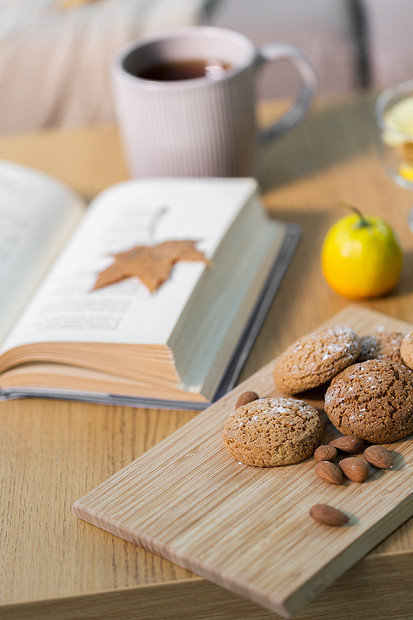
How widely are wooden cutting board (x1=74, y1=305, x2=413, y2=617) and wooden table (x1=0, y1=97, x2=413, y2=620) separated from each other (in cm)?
2

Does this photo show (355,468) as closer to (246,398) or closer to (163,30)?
(246,398)

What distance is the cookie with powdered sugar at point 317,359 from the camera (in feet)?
2.19

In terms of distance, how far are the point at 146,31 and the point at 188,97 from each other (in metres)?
1.07

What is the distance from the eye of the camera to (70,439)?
73cm

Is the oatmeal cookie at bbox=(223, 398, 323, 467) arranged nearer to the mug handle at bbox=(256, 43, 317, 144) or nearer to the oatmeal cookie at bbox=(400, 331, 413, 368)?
the oatmeal cookie at bbox=(400, 331, 413, 368)

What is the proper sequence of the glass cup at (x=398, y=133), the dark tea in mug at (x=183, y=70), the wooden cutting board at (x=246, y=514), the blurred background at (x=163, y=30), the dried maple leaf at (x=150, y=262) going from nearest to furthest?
the wooden cutting board at (x=246, y=514) → the dried maple leaf at (x=150, y=262) → the glass cup at (x=398, y=133) → the dark tea in mug at (x=183, y=70) → the blurred background at (x=163, y=30)

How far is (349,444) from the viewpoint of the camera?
62 centimetres

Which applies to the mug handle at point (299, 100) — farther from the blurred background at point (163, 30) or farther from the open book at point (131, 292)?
the blurred background at point (163, 30)

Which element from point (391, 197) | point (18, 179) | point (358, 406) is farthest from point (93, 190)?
point (358, 406)

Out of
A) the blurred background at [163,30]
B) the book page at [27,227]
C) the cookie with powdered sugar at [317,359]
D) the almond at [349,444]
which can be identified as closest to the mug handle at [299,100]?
the book page at [27,227]

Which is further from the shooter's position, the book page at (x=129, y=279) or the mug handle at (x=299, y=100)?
the mug handle at (x=299, y=100)

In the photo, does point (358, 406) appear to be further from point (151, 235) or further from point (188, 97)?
point (188, 97)

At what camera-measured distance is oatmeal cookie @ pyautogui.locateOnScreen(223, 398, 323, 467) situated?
616 millimetres

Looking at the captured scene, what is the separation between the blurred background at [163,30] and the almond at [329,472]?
1532 mm
